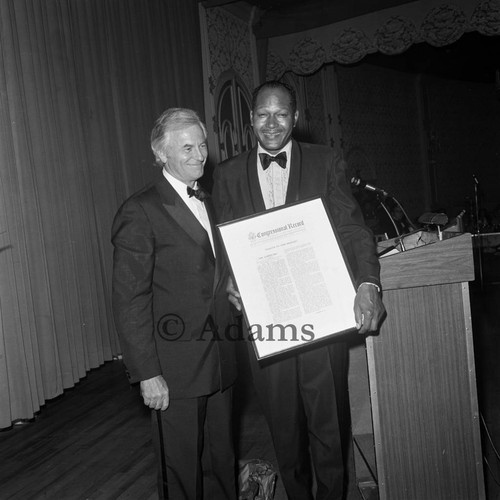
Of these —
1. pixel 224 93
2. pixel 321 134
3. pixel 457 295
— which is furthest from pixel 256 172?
pixel 321 134

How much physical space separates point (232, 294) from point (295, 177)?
1.65ft

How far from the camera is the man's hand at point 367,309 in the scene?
2.01 m

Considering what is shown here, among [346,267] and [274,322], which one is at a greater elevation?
[346,267]

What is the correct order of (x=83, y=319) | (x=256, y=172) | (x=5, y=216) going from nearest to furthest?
(x=256, y=172)
(x=5, y=216)
(x=83, y=319)

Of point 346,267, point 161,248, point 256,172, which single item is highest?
point 256,172

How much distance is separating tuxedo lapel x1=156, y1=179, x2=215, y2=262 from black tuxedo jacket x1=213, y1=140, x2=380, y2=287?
0.57 ft

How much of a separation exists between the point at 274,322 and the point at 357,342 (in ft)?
3.22

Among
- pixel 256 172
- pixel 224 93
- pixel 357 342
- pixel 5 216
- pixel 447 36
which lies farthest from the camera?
pixel 224 93

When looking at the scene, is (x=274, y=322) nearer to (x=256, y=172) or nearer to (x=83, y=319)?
(x=256, y=172)

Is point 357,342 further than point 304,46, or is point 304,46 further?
point 304,46

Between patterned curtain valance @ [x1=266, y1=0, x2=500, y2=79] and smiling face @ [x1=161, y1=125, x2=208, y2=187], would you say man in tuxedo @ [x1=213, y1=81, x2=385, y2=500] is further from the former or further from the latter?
patterned curtain valance @ [x1=266, y1=0, x2=500, y2=79]

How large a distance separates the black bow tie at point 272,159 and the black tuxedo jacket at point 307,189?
4 centimetres

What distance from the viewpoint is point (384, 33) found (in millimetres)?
7023

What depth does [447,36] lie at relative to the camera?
6754mm
